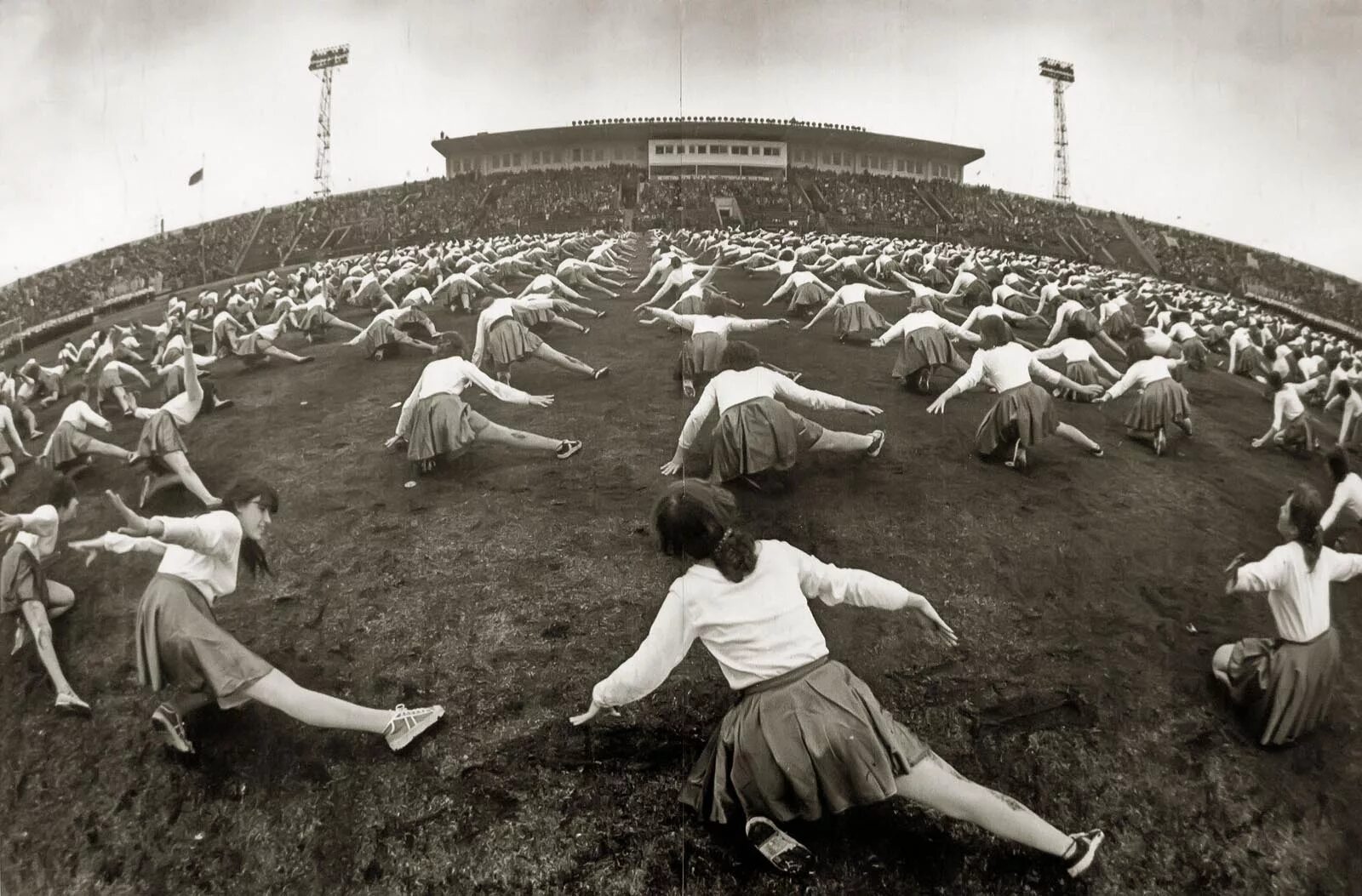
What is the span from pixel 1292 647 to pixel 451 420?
3.65m

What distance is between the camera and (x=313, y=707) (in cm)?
261

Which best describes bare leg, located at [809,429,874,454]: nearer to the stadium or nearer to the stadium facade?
the stadium

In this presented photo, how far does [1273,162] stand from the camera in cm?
352

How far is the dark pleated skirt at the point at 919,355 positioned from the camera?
434 cm

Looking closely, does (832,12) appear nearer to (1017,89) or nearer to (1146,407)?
(1017,89)

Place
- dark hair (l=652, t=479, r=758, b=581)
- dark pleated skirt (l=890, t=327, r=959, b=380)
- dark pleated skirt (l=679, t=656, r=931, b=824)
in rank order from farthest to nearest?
dark pleated skirt (l=890, t=327, r=959, b=380) < dark hair (l=652, t=479, r=758, b=581) < dark pleated skirt (l=679, t=656, r=931, b=824)

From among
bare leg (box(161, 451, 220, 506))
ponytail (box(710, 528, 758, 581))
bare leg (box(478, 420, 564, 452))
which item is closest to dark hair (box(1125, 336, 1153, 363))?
ponytail (box(710, 528, 758, 581))

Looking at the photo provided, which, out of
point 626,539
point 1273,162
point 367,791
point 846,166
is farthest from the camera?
point 846,166

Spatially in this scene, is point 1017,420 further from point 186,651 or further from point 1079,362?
point 186,651

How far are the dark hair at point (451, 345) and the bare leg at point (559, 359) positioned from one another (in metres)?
0.42

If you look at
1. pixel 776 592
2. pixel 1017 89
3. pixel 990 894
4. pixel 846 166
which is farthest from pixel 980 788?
pixel 846 166

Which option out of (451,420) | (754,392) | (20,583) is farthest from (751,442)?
(20,583)

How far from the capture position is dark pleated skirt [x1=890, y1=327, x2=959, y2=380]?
4.34 metres

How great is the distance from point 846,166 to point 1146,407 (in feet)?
37.6
